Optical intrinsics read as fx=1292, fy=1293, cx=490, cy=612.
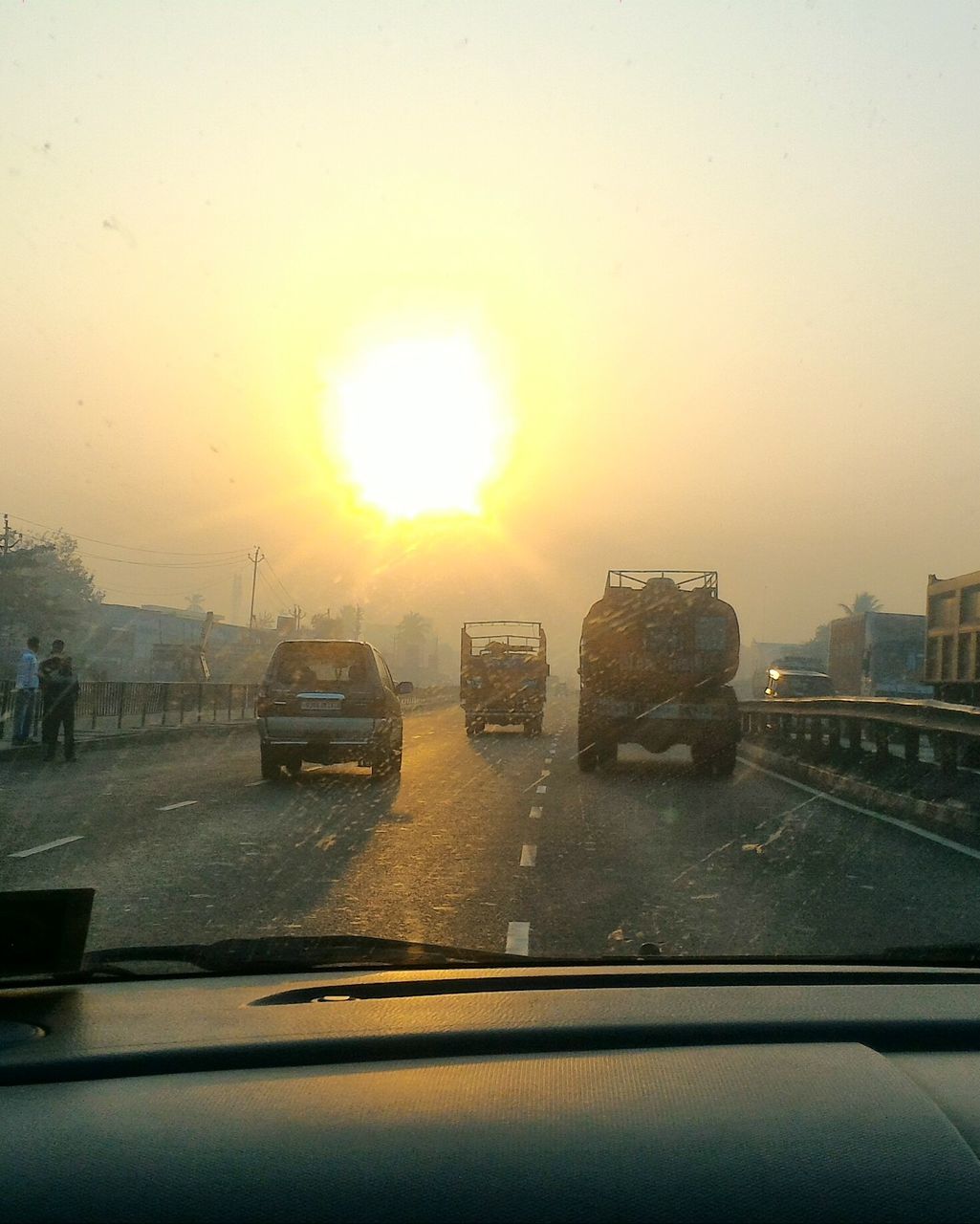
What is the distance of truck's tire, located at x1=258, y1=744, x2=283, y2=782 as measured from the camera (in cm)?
1884

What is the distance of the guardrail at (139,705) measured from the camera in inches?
1128

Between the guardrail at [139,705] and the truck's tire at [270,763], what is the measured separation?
821 centimetres

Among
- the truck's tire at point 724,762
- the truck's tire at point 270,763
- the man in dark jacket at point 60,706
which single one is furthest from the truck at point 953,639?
the man in dark jacket at point 60,706

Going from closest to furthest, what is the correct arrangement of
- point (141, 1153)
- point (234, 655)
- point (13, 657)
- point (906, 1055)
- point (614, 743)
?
point (141, 1153)
point (906, 1055)
point (614, 743)
point (13, 657)
point (234, 655)

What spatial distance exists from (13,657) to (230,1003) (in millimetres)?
85094

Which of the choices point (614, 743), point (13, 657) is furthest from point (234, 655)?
point (614, 743)

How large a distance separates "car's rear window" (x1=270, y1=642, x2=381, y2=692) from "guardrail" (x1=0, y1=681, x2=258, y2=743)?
8724 millimetres

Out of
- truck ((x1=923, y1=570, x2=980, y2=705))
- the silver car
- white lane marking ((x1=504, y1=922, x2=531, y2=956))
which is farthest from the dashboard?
truck ((x1=923, y1=570, x2=980, y2=705))

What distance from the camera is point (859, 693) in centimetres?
3853

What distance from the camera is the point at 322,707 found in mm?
18578

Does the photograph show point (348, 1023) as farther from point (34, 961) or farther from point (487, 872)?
point (487, 872)

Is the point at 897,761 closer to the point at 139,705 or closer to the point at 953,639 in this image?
the point at 953,639

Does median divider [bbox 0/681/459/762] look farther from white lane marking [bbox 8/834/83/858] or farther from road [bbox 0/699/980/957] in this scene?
white lane marking [bbox 8/834/83/858]

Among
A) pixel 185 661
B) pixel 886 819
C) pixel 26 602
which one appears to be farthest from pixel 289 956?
pixel 26 602
